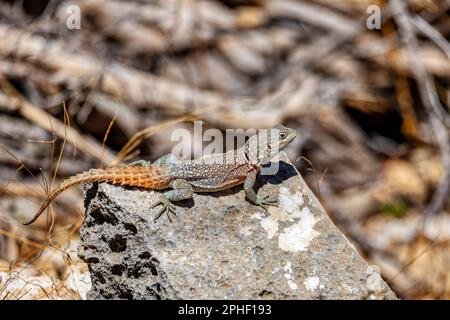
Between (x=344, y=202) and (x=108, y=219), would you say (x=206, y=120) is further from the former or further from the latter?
(x=108, y=219)

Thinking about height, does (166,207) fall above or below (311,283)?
above

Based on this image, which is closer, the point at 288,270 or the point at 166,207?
the point at 288,270

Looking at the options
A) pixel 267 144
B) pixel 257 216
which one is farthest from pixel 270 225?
pixel 267 144

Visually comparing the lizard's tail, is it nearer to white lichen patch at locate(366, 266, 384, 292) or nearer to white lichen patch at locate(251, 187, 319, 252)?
white lichen patch at locate(251, 187, 319, 252)

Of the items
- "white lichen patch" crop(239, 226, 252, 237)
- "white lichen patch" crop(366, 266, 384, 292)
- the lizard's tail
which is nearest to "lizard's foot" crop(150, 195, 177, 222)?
the lizard's tail

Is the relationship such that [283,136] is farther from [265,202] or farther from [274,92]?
[274,92]

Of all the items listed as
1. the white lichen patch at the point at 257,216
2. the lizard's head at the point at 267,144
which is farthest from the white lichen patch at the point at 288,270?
the lizard's head at the point at 267,144

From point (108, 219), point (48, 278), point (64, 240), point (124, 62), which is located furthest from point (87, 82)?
point (108, 219)
